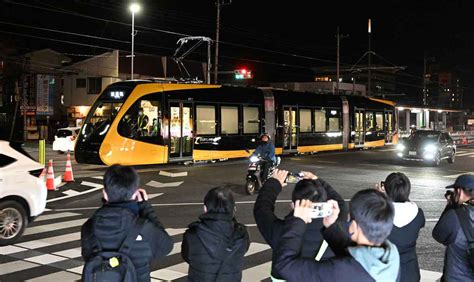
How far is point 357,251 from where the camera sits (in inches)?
108

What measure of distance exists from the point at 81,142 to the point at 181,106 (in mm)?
4116

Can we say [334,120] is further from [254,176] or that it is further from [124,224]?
[124,224]

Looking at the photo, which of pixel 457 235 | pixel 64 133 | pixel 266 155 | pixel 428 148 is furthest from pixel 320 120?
pixel 457 235

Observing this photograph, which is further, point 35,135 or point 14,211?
point 35,135

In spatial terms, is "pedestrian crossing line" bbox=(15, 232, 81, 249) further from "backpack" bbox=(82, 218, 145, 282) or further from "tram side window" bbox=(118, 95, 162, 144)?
"tram side window" bbox=(118, 95, 162, 144)

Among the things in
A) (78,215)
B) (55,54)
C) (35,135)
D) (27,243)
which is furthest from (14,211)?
(55,54)

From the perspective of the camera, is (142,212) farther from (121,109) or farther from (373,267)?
(121,109)

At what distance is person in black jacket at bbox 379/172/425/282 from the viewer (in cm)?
414

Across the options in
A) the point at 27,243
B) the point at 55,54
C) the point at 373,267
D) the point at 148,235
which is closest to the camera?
the point at 373,267

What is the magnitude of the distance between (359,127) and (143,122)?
55.0 ft

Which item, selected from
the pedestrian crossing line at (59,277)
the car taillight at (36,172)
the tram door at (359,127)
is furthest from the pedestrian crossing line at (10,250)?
the tram door at (359,127)

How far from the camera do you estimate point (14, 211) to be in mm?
8516

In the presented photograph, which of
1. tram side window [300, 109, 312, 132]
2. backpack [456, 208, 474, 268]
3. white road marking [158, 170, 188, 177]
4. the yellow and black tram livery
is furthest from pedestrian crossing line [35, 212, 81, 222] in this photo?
tram side window [300, 109, 312, 132]

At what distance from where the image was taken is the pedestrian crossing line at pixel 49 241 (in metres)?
8.30
